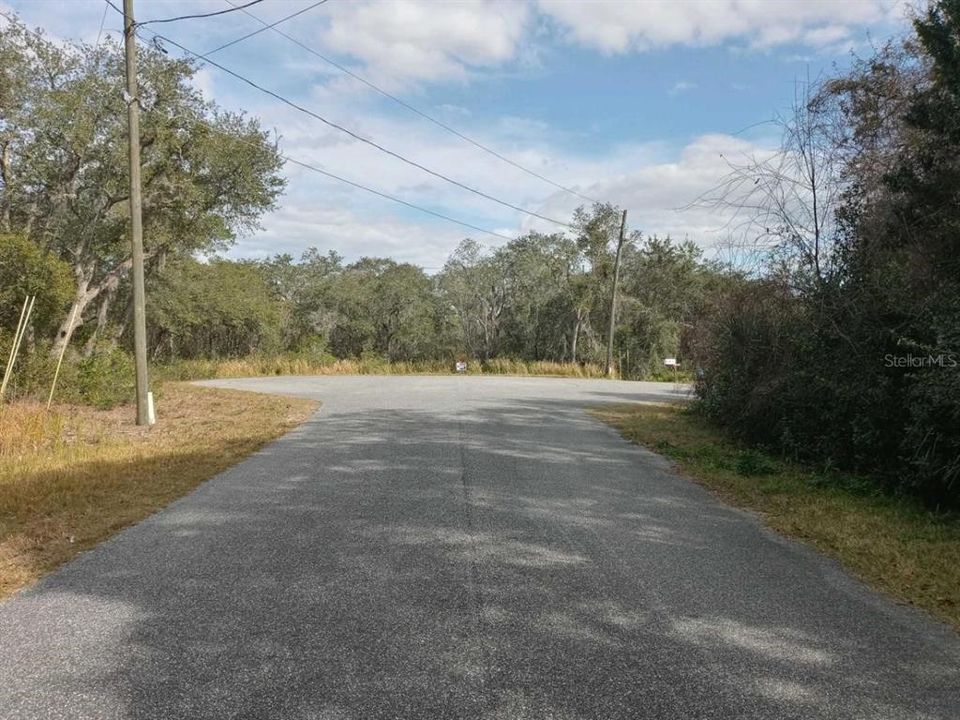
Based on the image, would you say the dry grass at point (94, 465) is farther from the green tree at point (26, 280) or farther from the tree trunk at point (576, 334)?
the tree trunk at point (576, 334)

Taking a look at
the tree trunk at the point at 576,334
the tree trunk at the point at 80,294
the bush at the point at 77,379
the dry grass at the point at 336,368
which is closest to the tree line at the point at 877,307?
the bush at the point at 77,379

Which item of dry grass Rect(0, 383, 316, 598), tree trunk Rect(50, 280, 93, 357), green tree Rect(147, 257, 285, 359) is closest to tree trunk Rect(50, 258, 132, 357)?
tree trunk Rect(50, 280, 93, 357)

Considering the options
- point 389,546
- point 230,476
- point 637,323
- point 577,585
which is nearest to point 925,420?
point 577,585

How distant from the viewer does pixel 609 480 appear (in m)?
7.70

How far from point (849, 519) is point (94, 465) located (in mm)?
8309

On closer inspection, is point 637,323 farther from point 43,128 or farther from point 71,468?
point 71,468

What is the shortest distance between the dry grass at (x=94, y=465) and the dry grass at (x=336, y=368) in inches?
638

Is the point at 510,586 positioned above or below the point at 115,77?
below

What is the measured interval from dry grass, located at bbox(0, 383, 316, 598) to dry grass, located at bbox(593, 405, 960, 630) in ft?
19.0

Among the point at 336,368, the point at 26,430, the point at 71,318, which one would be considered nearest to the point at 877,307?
the point at 26,430

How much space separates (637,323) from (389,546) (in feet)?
123

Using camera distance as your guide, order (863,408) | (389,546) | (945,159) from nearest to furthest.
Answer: (389,546)
(945,159)
(863,408)

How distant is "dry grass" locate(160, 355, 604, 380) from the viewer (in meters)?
30.4

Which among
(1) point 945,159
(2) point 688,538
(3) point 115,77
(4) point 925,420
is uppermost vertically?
(3) point 115,77
